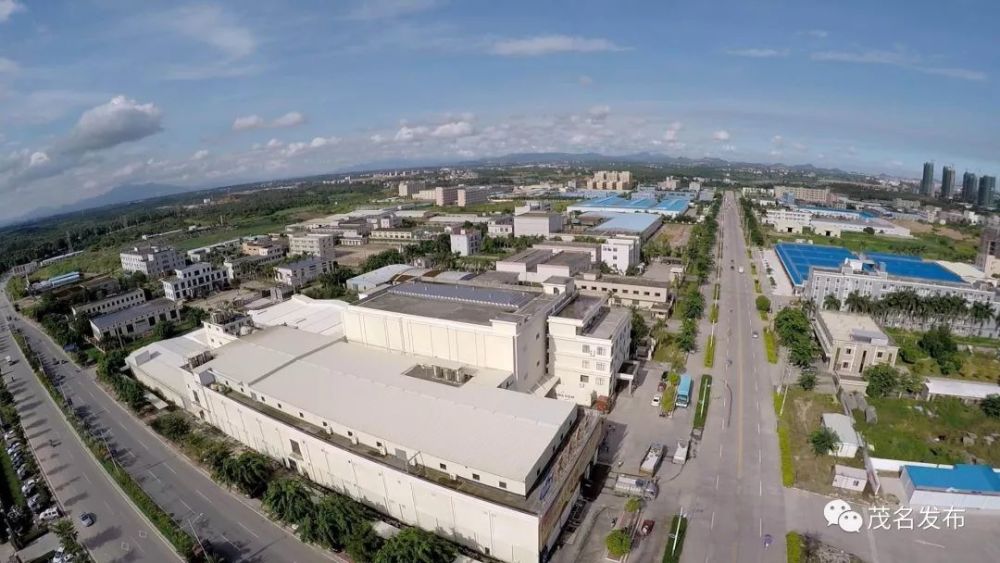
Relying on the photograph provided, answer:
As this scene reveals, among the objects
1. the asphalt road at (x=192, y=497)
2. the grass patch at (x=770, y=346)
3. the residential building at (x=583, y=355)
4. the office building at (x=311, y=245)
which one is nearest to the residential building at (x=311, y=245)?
the office building at (x=311, y=245)

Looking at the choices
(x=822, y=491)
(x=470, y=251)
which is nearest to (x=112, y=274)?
(x=470, y=251)

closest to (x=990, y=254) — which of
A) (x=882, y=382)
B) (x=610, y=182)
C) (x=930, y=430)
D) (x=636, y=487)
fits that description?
(x=882, y=382)

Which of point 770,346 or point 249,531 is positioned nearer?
point 249,531

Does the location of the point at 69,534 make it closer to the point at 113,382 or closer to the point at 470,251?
the point at 113,382

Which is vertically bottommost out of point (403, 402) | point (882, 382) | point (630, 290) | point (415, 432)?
point (882, 382)

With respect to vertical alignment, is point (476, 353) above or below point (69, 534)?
above

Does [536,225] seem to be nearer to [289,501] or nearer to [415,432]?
[415,432]
